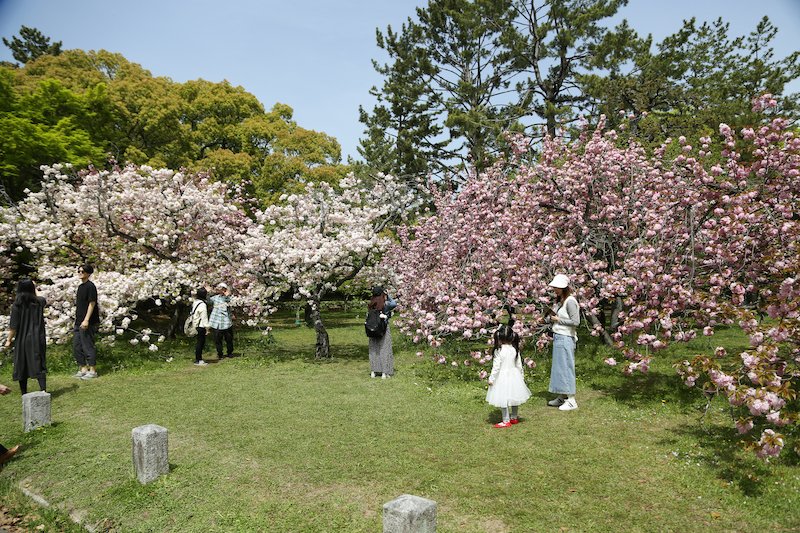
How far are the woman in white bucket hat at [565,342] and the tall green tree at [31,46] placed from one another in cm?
4302

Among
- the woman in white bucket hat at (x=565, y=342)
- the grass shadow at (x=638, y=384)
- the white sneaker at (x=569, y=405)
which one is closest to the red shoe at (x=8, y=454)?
the woman in white bucket hat at (x=565, y=342)

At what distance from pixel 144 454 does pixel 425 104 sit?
25.9 metres

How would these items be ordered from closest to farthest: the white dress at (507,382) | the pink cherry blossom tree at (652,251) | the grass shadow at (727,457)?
the grass shadow at (727,457), the pink cherry blossom tree at (652,251), the white dress at (507,382)

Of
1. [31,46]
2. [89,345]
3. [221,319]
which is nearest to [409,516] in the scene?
[89,345]

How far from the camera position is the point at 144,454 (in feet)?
17.3

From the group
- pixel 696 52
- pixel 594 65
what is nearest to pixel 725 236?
pixel 594 65

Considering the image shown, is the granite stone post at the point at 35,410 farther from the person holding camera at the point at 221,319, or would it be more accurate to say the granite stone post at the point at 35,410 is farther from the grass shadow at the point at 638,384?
the grass shadow at the point at 638,384

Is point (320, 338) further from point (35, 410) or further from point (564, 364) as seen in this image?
point (564, 364)

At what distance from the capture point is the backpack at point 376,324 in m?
10.4

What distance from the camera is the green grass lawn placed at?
4.57 meters

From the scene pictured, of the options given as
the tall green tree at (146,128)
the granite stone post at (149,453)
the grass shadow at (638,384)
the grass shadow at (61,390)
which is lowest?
the grass shadow at (638,384)

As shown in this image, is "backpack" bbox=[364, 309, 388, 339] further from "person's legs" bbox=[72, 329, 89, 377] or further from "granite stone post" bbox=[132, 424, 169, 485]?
"person's legs" bbox=[72, 329, 89, 377]

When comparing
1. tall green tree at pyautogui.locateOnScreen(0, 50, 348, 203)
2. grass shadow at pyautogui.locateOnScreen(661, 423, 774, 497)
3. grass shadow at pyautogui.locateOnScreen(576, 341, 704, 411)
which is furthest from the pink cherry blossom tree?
tall green tree at pyautogui.locateOnScreen(0, 50, 348, 203)

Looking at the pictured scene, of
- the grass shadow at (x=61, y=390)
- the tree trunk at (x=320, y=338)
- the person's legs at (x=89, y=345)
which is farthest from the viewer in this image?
the tree trunk at (x=320, y=338)
